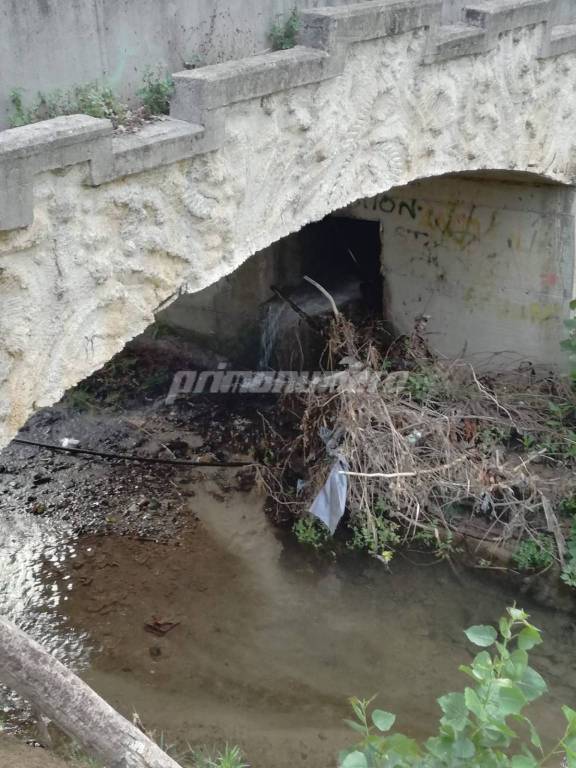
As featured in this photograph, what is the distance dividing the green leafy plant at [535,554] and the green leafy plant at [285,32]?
409cm

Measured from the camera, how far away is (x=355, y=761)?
2652 mm

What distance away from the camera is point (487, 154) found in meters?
5.78

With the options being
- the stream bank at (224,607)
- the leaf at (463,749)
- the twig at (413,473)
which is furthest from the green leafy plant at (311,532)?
the leaf at (463,749)

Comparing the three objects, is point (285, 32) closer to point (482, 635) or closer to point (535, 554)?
point (482, 635)

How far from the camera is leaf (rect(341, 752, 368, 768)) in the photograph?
264 centimetres

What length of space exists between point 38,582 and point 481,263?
4638 mm

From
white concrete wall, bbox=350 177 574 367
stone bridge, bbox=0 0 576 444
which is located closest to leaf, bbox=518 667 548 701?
stone bridge, bbox=0 0 576 444

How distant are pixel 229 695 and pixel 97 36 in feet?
13.2

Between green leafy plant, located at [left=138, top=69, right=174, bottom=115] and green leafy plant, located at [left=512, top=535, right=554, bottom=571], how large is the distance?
14.4ft

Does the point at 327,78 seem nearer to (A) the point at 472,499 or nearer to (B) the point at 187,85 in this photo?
(B) the point at 187,85

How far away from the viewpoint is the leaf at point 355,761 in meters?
2.64

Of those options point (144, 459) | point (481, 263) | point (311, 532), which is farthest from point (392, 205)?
point (144, 459)

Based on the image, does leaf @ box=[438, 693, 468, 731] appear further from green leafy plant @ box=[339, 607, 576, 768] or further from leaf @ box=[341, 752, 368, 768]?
leaf @ box=[341, 752, 368, 768]

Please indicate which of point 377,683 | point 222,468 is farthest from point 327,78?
point 222,468
